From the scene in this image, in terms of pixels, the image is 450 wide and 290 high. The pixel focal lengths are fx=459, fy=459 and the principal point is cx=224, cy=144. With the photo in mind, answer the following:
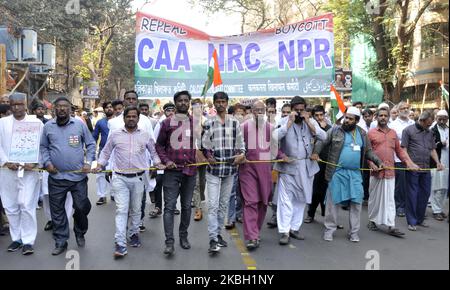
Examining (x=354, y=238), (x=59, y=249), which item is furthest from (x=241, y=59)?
(x=59, y=249)

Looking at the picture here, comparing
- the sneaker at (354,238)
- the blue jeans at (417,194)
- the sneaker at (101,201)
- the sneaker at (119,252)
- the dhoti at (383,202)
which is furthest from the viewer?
the sneaker at (101,201)

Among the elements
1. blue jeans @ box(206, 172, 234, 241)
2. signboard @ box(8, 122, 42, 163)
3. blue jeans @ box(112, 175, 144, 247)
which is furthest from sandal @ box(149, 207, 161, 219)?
signboard @ box(8, 122, 42, 163)

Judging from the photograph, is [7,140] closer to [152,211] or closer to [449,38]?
[152,211]

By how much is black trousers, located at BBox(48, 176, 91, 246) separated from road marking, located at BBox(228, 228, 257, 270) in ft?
6.20

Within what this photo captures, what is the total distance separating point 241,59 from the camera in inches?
344

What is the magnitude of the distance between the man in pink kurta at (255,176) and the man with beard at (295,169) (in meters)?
0.20

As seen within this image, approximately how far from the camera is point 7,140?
5332 mm

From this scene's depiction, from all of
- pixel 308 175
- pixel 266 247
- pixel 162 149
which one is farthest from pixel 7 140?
pixel 308 175

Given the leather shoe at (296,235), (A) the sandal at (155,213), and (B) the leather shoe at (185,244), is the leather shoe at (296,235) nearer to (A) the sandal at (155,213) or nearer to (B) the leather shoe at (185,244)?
(B) the leather shoe at (185,244)

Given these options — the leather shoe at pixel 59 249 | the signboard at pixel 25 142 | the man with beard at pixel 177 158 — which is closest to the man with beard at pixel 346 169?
the man with beard at pixel 177 158

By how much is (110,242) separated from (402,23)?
36.6 ft

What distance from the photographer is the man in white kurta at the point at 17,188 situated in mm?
5270

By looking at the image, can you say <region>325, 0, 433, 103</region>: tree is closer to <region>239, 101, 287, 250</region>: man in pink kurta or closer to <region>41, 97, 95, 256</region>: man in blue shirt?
<region>239, 101, 287, 250</region>: man in pink kurta

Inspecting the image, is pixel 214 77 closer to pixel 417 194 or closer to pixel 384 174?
pixel 384 174
